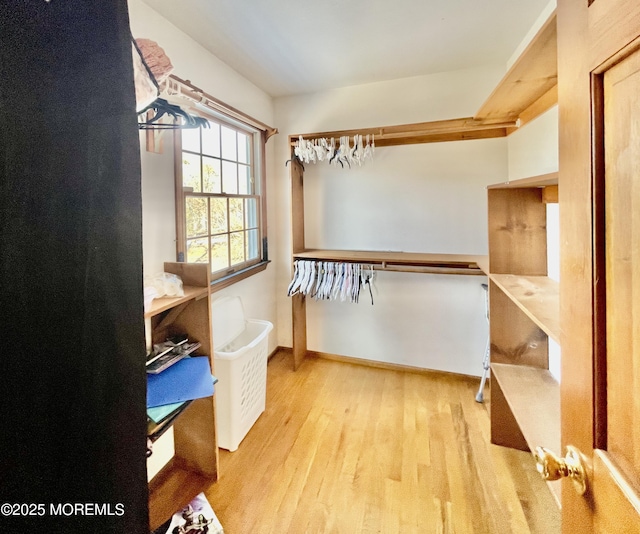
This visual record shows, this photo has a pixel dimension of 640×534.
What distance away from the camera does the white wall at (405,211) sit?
251 centimetres

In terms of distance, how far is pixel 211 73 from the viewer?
2.14m

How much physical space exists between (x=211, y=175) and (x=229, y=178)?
0.24m

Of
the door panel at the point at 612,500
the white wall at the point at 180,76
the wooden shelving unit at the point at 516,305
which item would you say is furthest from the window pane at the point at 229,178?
the door panel at the point at 612,500

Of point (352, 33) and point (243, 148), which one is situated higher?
point (352, 33)

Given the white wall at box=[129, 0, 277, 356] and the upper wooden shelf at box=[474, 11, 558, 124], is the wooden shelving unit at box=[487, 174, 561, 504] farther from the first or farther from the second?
the white wall at box=[129, 0, 277, 356]

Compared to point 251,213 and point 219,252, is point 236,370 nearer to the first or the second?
point 219,252

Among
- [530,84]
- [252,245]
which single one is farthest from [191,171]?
[530,84]

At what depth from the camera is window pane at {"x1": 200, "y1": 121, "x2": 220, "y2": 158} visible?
216 cm

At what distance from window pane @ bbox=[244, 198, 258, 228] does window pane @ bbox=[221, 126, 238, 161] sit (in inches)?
15.5

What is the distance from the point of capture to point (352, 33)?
1928 mm

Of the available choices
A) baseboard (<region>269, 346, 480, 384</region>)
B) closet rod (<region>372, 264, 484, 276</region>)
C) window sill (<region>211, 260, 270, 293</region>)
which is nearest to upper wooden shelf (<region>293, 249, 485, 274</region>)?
closet rod (<region>372, 264, 484, 276</region>)

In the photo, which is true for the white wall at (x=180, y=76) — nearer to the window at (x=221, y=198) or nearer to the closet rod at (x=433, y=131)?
the window at (x=221, y=198)

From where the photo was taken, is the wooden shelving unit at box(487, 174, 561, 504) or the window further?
the window

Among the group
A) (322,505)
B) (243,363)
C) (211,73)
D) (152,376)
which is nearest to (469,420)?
(322,505)
